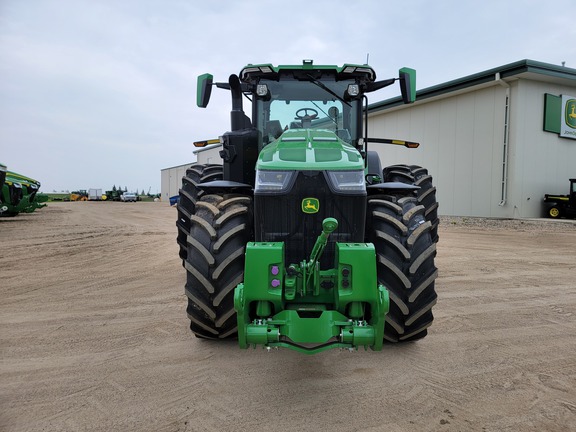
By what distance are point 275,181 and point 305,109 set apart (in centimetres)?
166

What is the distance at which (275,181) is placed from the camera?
10.6 feet

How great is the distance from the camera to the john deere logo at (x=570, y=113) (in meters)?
18.1

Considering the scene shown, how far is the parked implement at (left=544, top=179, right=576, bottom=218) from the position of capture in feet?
55.2

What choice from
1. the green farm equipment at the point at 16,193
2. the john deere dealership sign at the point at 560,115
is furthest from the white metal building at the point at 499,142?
the green farm equipment at the point at 16,193

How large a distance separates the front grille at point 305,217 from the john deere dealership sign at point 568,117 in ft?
60.9

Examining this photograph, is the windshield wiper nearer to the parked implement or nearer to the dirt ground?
the dirt ground

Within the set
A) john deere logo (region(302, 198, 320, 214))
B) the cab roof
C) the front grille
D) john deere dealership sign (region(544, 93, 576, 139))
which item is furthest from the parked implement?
john deere logo (region(302, 198, 320, 214))

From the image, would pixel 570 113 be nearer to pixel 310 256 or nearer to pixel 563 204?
pixel 563 204

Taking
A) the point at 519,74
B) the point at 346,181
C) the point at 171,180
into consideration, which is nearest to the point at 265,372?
the point at 346,181

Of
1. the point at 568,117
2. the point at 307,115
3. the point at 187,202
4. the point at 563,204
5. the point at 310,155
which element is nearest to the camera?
the point at 310,155

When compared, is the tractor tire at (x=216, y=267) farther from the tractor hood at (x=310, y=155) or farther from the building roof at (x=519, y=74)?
the building roof at (x=519, y=74)

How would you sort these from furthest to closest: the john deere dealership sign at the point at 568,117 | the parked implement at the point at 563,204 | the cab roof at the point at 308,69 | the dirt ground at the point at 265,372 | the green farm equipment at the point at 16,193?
the green farm equipment at the point at 16,193 → the john deere dealership sign at the point at 568,117 → the parked implement at the point at 563,204 → the cab roof at the point at 308,69 → the dirt ground at the point at 265,372

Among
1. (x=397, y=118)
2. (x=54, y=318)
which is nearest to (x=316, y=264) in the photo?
(x=54, y=318)

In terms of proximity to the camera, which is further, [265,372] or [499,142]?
[499,142]
